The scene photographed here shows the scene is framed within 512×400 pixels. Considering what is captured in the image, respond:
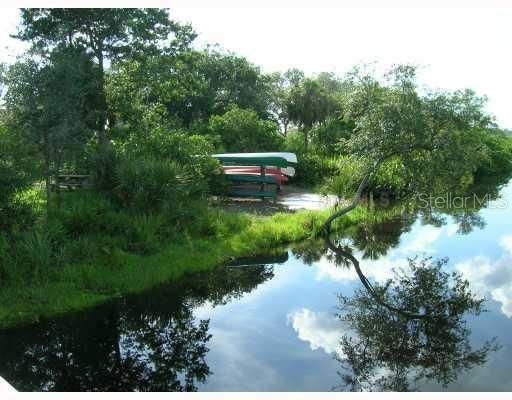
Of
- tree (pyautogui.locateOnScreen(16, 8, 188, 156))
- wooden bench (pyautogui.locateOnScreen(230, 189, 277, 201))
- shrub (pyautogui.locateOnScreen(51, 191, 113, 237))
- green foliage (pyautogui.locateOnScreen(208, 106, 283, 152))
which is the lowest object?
wooden bench (pyautogui.locateOnScreen(230, 189, 277, 201))

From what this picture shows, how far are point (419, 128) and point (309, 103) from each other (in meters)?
18.0

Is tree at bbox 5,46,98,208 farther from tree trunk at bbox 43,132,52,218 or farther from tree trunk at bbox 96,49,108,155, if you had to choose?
tree trunk at bbox 96,49,108,155

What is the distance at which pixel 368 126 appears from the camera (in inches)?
455

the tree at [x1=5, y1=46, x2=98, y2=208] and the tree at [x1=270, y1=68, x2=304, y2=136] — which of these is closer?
the tree at [x1=5, y1=46, x2=98, y2=208]

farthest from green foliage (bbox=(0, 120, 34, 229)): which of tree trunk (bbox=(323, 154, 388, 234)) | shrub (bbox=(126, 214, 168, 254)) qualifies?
tree trunk (bbox=(323, 154, 388, 234))

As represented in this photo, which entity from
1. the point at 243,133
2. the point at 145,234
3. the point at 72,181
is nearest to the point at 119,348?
the point at 145,234

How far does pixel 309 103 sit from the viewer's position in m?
28.5

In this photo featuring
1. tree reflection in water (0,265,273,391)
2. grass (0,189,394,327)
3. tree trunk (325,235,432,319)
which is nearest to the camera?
tree reflection in water (0,265,273,391)

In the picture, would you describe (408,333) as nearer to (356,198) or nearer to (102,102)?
(356,198)

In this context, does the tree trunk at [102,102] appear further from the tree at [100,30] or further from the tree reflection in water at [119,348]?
the tree reflection in water at [119,348]

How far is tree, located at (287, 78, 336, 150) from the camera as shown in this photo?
28.4 m

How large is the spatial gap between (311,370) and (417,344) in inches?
67.9

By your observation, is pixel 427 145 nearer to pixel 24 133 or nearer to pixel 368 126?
pixel 368 126

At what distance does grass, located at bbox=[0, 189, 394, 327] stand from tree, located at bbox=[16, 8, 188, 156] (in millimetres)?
4197
